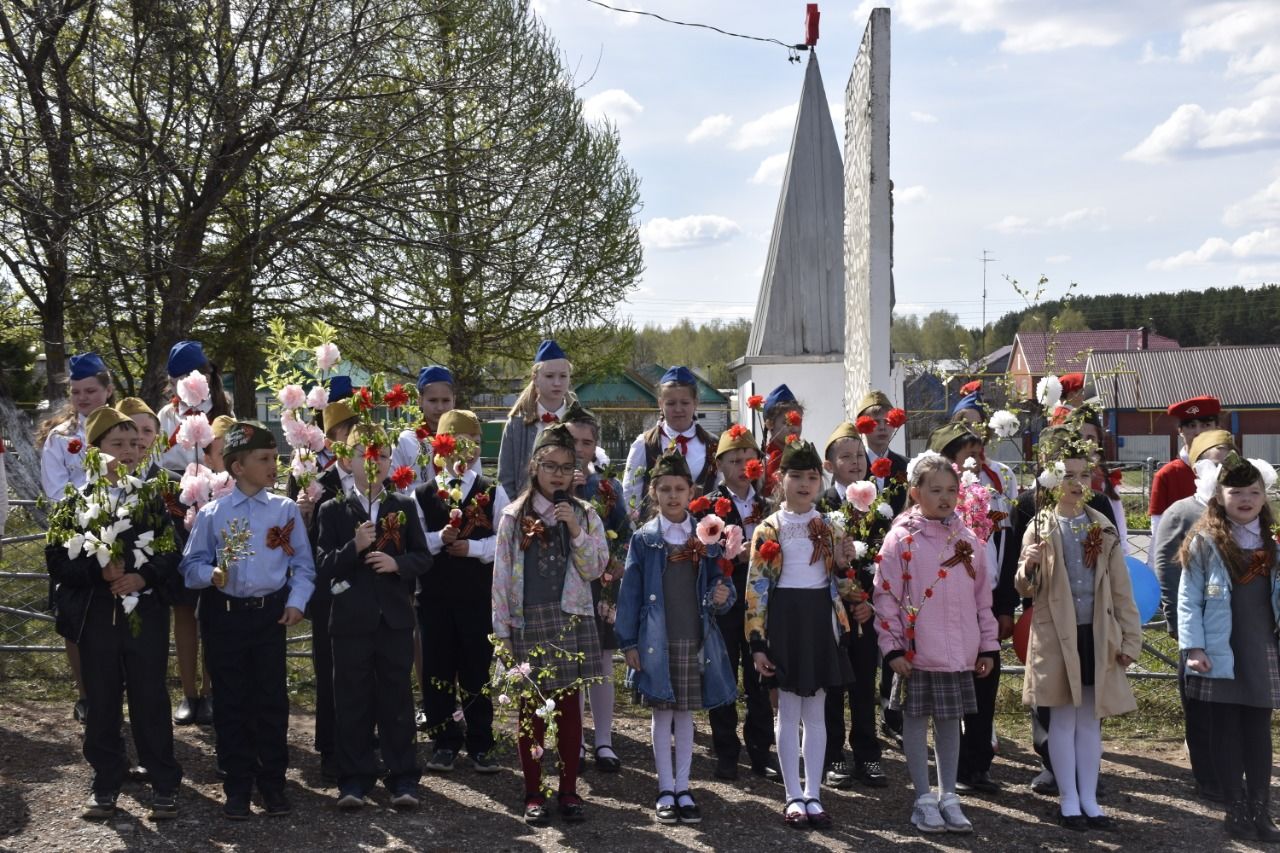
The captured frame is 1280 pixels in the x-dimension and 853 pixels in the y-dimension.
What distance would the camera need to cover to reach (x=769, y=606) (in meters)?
5.11

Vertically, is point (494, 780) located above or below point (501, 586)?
below

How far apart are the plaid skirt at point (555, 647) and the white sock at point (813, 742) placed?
935mm

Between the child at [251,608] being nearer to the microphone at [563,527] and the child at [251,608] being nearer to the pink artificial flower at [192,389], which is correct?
the pink artificial flower at [192,389]

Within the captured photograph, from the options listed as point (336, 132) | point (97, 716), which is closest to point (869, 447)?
point (97, 716)

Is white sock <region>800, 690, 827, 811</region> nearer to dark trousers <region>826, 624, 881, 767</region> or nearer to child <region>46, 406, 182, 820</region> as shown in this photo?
dark trousers <region>826, 624, 881, 767</region>

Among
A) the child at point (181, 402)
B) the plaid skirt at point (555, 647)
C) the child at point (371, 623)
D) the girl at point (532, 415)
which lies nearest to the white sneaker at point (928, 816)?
the plaid skirt at point (555, 647)

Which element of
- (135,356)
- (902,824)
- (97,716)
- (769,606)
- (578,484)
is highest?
(135,356)

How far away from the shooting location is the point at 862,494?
515 centimetres

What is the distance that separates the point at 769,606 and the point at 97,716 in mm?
2897

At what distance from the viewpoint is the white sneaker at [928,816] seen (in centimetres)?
482

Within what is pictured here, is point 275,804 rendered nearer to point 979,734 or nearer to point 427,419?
point 427,419

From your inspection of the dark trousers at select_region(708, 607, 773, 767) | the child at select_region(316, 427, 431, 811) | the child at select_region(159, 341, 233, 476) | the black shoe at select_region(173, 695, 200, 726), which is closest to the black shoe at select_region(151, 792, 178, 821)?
the child at select_region(316, 427, 431, 811)

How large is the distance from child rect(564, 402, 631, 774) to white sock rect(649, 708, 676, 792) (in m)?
0.44

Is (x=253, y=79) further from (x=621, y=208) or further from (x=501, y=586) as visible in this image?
(x=621, y=208)
